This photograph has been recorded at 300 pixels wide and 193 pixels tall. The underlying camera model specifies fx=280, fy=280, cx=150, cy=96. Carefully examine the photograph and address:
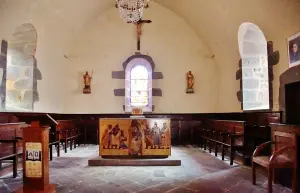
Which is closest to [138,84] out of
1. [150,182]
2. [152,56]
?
[152,56]

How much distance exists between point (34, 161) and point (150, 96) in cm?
594

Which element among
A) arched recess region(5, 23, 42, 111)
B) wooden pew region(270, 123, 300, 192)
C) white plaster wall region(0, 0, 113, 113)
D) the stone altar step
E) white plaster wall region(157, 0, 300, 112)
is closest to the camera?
wooden pew region(270, 123, 300, 192)

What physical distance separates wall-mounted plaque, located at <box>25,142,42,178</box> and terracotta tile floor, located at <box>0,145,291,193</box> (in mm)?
539

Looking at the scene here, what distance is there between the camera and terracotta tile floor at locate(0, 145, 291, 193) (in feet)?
11.6

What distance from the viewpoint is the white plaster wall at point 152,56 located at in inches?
348

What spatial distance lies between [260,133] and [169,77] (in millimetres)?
4040

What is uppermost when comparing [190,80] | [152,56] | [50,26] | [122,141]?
[50,26]

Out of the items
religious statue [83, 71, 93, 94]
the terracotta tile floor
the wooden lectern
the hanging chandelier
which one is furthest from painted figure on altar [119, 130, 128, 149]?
religious statue [83, 71, 93, 94]

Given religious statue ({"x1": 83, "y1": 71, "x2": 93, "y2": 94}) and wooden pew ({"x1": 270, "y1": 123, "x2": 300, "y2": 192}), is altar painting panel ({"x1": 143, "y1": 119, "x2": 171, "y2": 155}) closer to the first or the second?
wooden pew ({"x1": 270, "y1": 123, "x2": 300, "y2": 192})

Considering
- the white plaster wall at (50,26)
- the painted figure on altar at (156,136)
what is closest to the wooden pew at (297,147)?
the painted figure on altar at (156,136)

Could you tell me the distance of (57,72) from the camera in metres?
8.17

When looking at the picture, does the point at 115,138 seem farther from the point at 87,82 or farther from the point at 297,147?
the point at 87,82

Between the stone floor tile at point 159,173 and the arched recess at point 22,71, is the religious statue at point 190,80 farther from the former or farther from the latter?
the stone floor tile at point 159,173

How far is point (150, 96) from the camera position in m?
8.80
